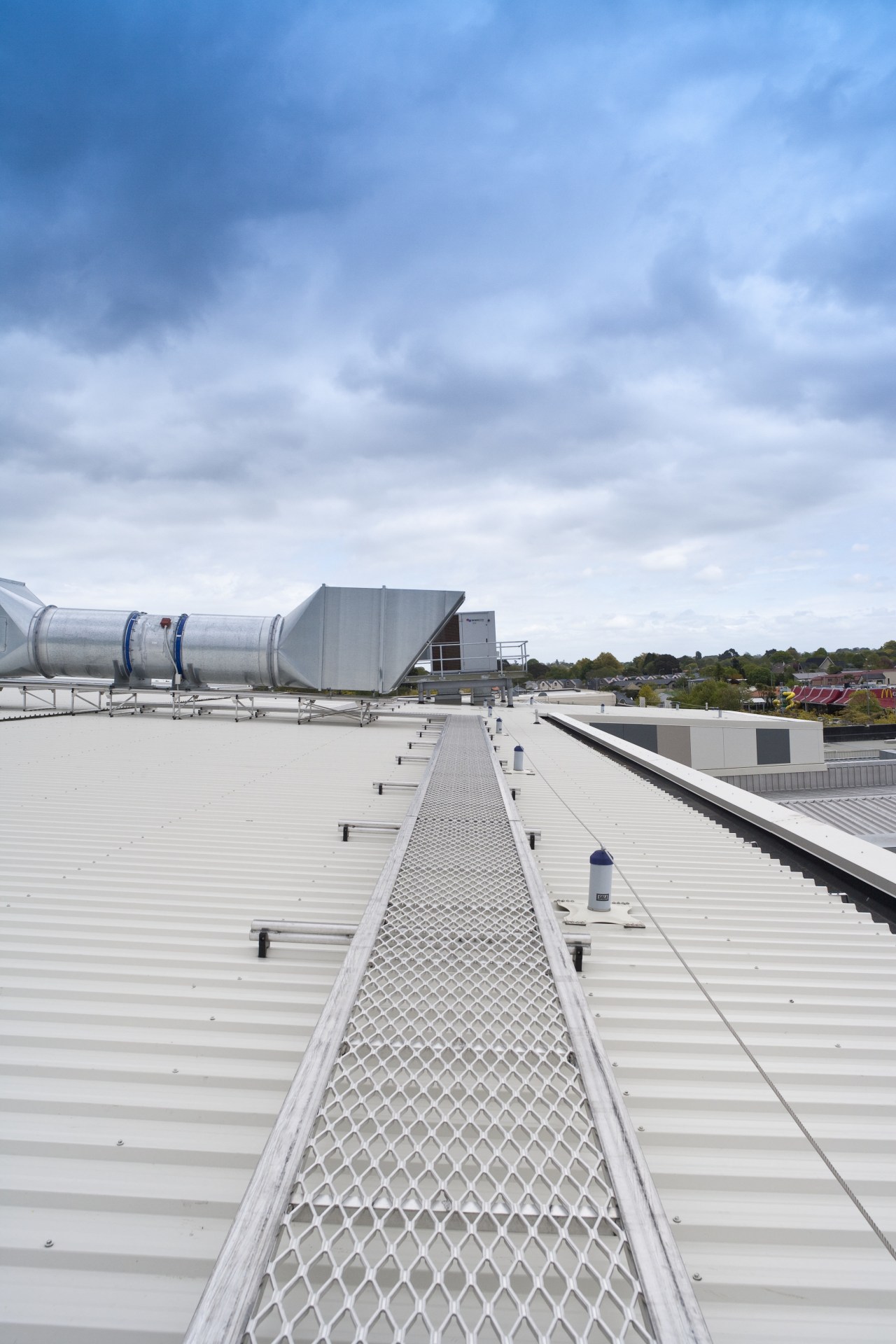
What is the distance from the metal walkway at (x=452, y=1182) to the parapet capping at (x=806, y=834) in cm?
321

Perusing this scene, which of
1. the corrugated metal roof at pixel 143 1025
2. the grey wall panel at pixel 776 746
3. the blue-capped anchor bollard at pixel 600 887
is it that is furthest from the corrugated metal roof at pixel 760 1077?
the grey wall panel at pixel 776 746

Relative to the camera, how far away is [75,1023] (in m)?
2.80

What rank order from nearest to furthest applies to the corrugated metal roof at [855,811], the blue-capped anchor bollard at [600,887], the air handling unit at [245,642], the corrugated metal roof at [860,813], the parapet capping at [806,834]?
1. the blue-capped anchor bollard at [600,887]
2. the parapet capping at [806,834]
3. the air handling unit at [245,642]
4. the corrugated metal roof at [860,813]
5. the corrugated metal roof at [855,811]

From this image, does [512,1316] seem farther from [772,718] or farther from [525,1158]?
[772,718]

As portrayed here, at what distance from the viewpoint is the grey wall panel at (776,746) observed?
2166 cm

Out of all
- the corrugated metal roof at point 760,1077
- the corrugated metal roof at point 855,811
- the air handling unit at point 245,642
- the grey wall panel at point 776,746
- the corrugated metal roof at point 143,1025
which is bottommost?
the corrugated metal roof at point 855,811

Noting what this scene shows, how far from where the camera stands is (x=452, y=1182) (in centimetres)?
185

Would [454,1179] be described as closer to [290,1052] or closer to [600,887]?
[290,1052]

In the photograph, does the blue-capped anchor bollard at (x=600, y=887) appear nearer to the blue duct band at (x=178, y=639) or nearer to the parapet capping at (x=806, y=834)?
the parapet capping at (x=806, y=834)

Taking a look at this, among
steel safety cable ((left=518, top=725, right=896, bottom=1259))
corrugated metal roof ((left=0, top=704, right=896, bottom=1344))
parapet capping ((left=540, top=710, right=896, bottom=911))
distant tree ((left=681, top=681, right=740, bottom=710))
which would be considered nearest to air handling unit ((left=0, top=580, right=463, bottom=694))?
parapet capping ((left=540, top=710, right=896, bottom=911))

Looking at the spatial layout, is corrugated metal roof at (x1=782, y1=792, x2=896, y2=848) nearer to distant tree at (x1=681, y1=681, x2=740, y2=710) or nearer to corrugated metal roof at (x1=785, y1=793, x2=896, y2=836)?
corrugated metal roof at (x1=785, y1=793, x2=896, y2=836)

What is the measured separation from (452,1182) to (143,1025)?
167 centimetres

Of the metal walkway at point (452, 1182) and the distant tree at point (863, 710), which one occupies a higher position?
the metal walkway at point (452, 1182)

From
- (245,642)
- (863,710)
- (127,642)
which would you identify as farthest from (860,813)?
(863,710)
